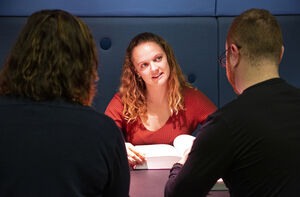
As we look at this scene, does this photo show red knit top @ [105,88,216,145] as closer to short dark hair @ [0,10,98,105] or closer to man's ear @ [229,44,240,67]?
man's ear @ [229,44,240,67]

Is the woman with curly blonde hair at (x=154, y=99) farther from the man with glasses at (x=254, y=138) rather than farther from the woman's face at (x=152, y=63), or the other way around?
the man with glasses at (x=254, y=138)

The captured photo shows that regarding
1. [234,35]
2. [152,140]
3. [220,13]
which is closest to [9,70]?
[234,35]

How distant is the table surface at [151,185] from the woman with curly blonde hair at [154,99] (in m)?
0.47

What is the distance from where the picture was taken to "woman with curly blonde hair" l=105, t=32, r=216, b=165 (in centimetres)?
172

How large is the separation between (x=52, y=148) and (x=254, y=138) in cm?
45

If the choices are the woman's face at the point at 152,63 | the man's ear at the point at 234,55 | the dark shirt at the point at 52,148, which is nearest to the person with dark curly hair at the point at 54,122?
the dark shirt at the point at 52,148

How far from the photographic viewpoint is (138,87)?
1857mm

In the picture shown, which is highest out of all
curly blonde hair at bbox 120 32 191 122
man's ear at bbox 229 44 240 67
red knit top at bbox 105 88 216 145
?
man's ear at bbox 229 44 240 67

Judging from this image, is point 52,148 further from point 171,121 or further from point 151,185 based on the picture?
point 171,121

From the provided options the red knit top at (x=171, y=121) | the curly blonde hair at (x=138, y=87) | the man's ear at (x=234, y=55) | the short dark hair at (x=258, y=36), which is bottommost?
the red knit top at (x=171, y=121)

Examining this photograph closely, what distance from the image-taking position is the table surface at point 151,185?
3.45ft

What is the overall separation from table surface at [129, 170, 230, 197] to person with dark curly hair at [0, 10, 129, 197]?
0.24m

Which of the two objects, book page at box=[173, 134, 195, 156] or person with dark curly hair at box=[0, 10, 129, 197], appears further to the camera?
book page at box=[173, 134, 195, 156]

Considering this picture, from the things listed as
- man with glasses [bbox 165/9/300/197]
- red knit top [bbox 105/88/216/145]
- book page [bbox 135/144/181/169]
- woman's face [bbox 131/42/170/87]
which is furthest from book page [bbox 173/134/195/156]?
man with glasses [bbox 165/9/300/197]
